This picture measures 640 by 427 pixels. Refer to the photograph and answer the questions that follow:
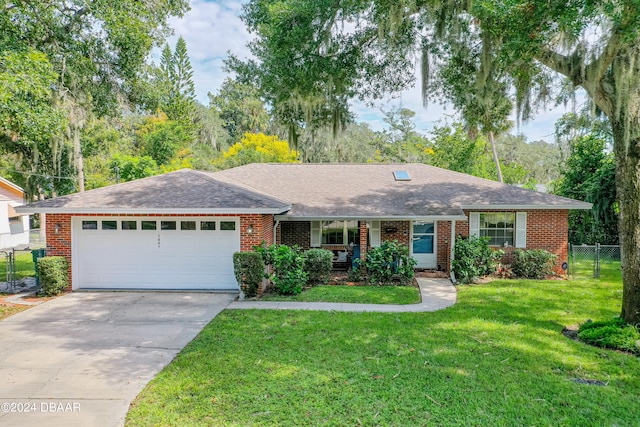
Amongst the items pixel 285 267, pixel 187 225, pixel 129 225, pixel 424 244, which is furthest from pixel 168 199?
pixel 424 244

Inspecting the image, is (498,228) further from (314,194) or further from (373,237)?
(314,194)

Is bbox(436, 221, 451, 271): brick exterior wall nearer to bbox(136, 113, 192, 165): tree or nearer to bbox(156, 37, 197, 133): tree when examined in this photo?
bbox(136, 113, 192, 165): tree

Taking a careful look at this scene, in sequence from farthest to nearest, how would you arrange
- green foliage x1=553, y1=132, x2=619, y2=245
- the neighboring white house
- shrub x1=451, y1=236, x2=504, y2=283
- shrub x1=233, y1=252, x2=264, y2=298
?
the neighboring white house → green foliage x1=553, y1=132, x2=619, y2=245 → shrub x1=451, y1=236, x2=504, y2=283 → shrub x1=233, y1=252, x2=264, y2=298

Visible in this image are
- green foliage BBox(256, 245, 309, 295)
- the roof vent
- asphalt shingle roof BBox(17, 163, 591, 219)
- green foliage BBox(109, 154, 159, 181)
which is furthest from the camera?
green foliage BBox(109, 154, 159, 181)

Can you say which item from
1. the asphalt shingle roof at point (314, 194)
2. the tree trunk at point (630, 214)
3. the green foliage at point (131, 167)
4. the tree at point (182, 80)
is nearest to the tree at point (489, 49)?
the tree trunk at point (630, 214)

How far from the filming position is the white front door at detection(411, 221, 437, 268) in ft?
40.1

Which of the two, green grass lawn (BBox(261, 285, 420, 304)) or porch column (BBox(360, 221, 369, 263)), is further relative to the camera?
porch column (BBox(360, 221, 369, 263))

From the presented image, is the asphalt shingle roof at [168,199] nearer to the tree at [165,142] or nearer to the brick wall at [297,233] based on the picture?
the brick wall at [297,233]

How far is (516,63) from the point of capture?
6.72 m

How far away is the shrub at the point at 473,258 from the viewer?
35.1ft

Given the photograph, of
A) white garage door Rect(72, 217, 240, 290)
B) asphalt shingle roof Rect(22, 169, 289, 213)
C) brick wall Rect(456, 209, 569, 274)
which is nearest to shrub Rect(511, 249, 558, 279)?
brick wall Rect(456, 209, 569, 274)

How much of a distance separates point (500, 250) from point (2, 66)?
1278cm

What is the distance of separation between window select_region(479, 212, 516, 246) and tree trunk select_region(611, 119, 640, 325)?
579cm

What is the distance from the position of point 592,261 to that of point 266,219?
11167mm
